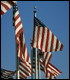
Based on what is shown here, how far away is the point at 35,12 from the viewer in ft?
128

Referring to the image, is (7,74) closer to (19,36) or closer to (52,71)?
(19,36)

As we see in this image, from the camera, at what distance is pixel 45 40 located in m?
35.3

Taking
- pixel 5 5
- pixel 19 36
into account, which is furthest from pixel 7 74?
pixel 5 5

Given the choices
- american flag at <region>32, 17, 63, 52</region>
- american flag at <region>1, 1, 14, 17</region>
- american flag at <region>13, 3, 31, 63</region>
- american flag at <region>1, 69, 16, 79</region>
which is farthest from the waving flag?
american flag at <region>1, 1, 14, 17</region>

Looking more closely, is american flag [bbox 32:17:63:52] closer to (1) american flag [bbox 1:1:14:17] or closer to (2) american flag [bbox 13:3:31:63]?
(2) american flag [bbox 13:3:31:63]

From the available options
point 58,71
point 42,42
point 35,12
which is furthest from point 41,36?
point 58,71

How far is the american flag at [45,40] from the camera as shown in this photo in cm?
3475

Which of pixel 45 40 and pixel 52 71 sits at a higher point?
pixel 45 40

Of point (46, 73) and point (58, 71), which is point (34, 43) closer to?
point (46, 73)

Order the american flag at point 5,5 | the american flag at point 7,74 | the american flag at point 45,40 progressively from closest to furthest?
the american flag at point 5,5 → the american flag at point 7,74 → the american flag at point 45,40

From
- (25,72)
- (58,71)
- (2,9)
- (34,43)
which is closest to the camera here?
(2,9)

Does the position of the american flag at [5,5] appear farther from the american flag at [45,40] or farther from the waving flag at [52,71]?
the waving flag at [52,71]

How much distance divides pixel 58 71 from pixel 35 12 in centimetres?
851

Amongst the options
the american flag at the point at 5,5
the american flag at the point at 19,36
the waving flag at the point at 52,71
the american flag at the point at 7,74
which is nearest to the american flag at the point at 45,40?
the american flag at the point at 19,36
